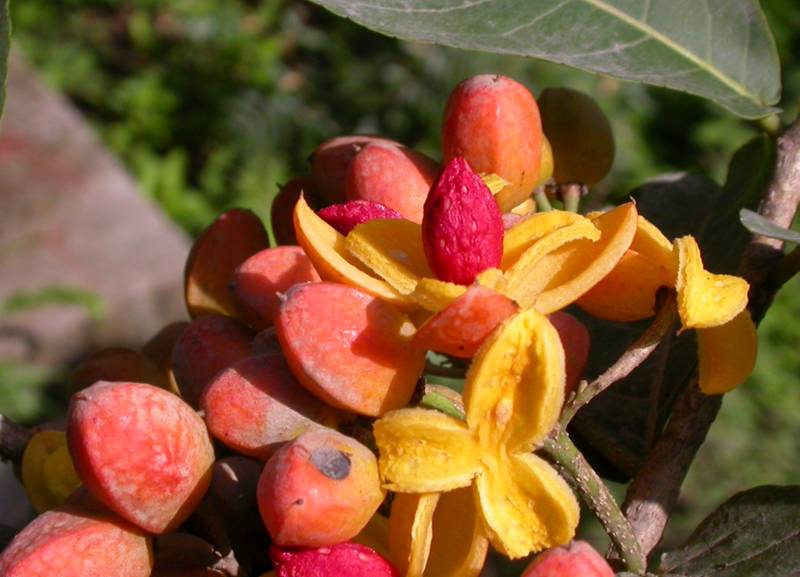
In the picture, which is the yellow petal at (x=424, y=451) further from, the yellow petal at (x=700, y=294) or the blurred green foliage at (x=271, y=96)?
the blurred green foliage at (x=271, y=96)

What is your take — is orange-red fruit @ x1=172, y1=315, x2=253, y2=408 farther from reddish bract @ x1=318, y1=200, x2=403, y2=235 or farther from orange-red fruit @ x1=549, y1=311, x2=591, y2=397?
orange-red fruit @ x1=549, y1=311, x2=591, y2=397

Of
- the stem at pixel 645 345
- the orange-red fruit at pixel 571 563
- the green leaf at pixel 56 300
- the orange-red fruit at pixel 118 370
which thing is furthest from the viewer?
the green leaf at pixel 56 300

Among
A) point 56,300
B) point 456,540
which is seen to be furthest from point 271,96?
point 456,540

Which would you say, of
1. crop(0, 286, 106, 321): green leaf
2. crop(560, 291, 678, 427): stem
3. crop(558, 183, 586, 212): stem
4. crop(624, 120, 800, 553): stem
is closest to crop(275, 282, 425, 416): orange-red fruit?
crop(560, 291, 678, 427): stem

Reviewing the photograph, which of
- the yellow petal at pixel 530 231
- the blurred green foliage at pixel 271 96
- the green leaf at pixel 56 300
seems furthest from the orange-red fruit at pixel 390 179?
the green leaf at pixel 56 300

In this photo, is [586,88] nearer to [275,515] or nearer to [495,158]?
[495,158]

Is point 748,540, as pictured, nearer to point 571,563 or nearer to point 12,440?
point 571,563
